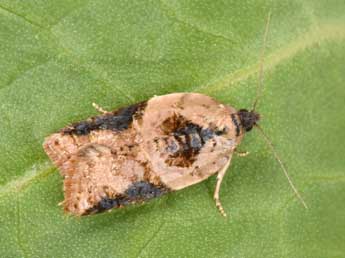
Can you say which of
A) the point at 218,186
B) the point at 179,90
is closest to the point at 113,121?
the point at 179,90

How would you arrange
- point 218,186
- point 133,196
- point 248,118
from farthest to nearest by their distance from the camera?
point 218,186
point 248,118
point 133,196

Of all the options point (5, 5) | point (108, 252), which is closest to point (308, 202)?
point (108, 252)

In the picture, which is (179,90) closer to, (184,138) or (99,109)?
(184,138)

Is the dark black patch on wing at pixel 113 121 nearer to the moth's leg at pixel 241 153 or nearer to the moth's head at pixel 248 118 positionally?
the moth's head at pixel 248 118

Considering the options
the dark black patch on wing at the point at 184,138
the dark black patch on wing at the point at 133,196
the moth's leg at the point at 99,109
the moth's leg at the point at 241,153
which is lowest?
the moth's leg at the point at 241,153

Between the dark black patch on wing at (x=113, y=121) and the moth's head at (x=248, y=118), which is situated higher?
the dark black patch on wing at (x=113, y=121)

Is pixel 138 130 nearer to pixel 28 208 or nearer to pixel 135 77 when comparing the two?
pixel 135 77

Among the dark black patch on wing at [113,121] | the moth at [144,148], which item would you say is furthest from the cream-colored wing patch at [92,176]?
the dark black patch on wing at [113,121]
